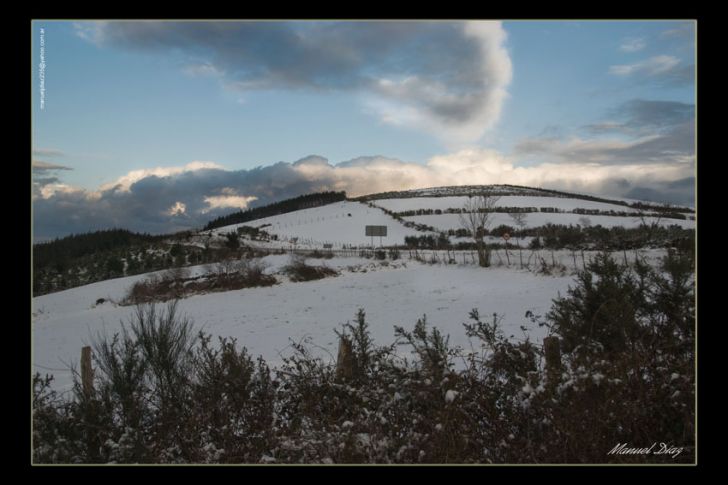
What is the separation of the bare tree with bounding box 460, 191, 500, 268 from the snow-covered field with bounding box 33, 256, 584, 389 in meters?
1.10

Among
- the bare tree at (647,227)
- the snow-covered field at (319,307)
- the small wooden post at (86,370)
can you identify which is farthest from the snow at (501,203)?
the small wooden post at (86,370)

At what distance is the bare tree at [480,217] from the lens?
16.8 metres

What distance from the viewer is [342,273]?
54.5 ft

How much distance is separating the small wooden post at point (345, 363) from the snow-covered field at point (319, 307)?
1.21 meters

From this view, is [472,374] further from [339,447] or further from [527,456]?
[339,447]

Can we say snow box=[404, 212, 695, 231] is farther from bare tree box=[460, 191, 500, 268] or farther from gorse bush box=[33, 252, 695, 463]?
gorse bush box=[33, 252, 695, 463]

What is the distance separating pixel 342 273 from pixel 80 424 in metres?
12.9

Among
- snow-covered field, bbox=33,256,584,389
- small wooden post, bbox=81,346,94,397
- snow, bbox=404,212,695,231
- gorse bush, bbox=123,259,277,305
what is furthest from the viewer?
snow, bbox=404,212,695,231

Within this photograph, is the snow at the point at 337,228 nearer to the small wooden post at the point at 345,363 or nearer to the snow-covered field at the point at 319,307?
the snow-covered field at the point at 319,307

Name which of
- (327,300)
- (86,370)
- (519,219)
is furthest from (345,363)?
(519,219)

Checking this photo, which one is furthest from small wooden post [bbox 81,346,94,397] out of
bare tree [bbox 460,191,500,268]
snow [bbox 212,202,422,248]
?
bare tree [bbox 460,191,500,268]

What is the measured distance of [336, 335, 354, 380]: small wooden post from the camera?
4379mm

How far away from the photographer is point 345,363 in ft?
14.6
